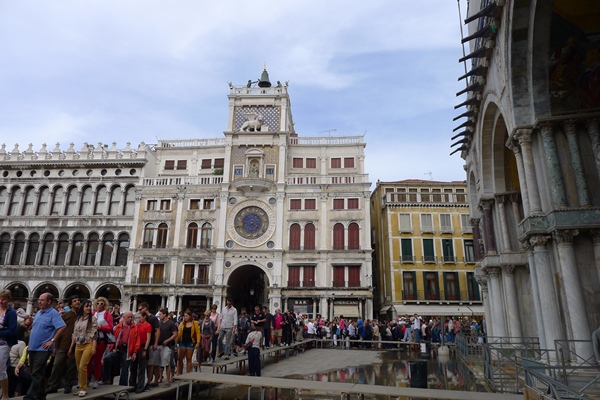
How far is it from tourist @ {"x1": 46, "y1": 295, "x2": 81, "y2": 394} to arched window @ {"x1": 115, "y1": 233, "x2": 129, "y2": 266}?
95.8ft

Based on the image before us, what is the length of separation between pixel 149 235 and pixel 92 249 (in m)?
5.40

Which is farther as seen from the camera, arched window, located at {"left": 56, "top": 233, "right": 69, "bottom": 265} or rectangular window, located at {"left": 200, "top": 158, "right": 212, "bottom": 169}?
rectangular window, located at {"left": 200, "top": 158, "right": 212, "bottom": 169}

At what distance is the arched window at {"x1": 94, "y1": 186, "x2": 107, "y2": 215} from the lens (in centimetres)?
3694

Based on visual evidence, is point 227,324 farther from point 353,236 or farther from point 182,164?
point 182,164

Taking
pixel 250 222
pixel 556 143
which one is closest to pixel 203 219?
pixel 250 222

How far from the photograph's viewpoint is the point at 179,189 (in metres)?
36.0

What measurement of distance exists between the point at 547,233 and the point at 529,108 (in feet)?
9.58

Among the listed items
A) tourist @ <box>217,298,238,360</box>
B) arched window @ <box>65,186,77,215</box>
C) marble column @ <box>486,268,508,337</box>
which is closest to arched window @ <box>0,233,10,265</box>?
arched window @ <box>65,186,77,215</box>

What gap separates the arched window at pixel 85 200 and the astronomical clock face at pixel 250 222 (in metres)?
13.1

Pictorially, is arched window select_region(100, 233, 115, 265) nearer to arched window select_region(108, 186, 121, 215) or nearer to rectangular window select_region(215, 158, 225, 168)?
arched window select_region(108, 186, 121, 215)

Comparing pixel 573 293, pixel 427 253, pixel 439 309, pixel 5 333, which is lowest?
pixel 5 333

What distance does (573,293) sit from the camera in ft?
27.6

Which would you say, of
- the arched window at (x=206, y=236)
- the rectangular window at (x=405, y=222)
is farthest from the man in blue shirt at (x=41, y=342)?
the rectangular window at (x=405, y=222)

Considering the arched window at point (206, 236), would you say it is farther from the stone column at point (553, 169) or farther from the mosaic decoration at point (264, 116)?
the stone column at point (553, 169)
